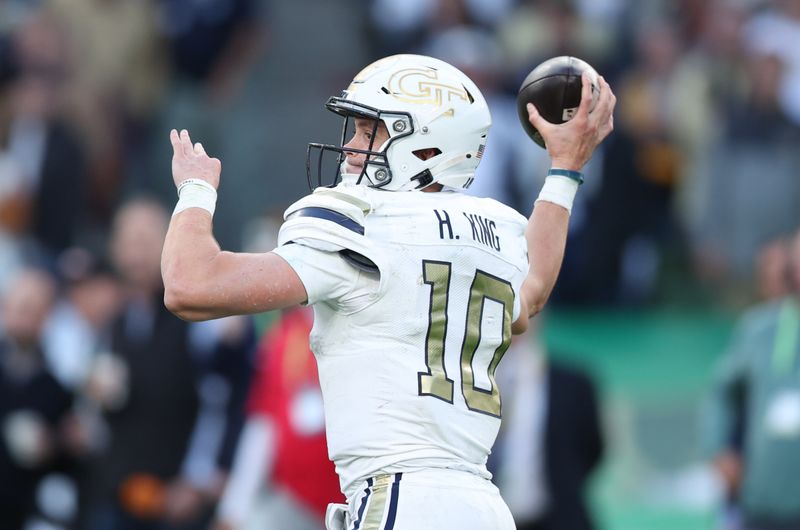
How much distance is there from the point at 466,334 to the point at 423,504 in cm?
46

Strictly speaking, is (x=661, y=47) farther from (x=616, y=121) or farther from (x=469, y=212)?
(x=469, y=212)

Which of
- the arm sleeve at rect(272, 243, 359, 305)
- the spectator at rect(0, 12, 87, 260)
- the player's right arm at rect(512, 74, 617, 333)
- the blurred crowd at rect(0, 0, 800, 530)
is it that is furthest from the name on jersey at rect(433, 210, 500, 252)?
the spectator at rect(0, 12, 87, 260)

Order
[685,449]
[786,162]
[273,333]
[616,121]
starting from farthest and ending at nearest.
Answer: [616,121] < [786,162] < [685,449] < [273,333]

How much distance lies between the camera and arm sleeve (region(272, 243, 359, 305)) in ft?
12.9

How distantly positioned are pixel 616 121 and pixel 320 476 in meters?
6.40

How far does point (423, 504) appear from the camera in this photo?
4000 mm

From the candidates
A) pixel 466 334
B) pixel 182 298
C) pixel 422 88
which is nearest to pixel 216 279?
pixel 182 298

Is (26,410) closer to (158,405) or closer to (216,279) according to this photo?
(158,405)

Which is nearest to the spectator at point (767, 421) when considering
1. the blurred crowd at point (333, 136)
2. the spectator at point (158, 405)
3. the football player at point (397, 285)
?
the spectator at point (158, 405)

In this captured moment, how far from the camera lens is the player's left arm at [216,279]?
12.6ft

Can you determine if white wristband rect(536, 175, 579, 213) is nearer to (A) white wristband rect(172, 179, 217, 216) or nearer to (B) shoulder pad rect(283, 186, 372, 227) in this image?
(B) shoulder pad rect(283, 186, 372, 227)

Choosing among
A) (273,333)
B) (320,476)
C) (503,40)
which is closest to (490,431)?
(320,476)

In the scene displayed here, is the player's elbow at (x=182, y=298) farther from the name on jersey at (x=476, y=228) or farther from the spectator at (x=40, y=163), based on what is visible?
the spectator at (x=40, y=163)

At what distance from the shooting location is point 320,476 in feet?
24.2
